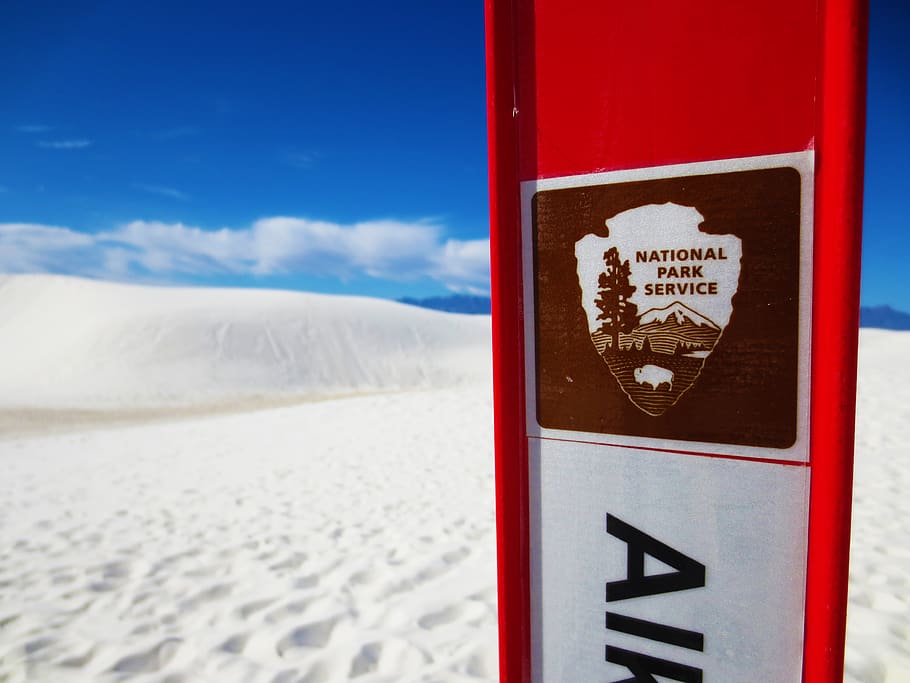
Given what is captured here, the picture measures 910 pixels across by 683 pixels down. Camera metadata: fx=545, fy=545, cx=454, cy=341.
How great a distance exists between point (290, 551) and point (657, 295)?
3581mm

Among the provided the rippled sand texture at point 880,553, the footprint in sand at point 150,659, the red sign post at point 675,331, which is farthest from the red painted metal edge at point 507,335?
the footprint in sand at point 150,659

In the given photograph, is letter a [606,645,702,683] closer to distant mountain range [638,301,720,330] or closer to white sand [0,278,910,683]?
distant mountain range [638,301,720,330]

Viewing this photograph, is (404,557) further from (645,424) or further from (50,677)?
(645,424)

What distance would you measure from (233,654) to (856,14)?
328 centimetres

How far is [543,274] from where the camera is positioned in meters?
1.43

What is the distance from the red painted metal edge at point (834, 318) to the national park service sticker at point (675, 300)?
0.10ft

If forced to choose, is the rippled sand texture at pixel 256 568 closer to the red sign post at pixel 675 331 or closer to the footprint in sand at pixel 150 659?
the footprint in sand at pixel 150 659

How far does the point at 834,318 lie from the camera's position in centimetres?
114

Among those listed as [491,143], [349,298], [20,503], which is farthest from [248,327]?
[491,143]

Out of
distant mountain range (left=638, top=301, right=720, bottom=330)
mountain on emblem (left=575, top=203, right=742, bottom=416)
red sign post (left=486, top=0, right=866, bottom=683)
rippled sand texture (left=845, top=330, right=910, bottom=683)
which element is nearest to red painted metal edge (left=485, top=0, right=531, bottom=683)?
red sign post (left=486, top=0, right=866, bottom=683)

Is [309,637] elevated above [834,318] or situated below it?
below

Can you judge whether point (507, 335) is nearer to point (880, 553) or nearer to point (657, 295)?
point (657, 295)

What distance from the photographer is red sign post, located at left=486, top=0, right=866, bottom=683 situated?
1162 millimetres

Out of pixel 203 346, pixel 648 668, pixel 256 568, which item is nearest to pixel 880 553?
pixel 648 668
